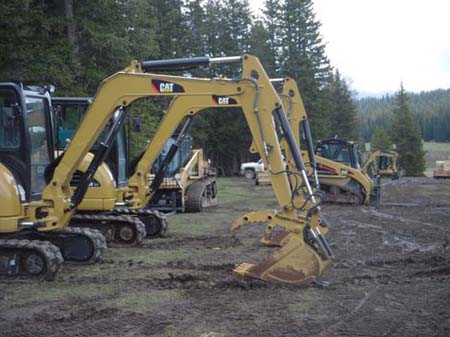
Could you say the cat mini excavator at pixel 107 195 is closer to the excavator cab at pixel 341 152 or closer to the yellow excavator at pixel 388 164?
the excavator cab at pixel 341 152

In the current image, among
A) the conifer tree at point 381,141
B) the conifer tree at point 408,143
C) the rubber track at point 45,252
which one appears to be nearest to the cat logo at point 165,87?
the rubber track at point 45,252

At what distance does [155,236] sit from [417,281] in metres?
6.33

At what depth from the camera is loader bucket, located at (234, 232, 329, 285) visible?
8000 mm

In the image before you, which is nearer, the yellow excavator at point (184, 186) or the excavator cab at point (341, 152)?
the yellow excavator at point (184, 186)

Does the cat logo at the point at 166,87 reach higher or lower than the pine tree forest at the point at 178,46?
lower

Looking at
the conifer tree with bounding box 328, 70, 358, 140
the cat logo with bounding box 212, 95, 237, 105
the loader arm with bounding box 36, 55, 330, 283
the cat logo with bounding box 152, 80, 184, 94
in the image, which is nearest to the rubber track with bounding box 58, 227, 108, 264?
the loader arm with bounding box 36, 55, 330, 283

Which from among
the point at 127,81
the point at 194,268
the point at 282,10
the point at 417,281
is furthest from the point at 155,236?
the point at 282,10

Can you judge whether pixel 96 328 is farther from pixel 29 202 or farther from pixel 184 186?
pixel 184 186

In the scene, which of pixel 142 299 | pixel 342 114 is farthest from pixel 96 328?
pixel 342 114

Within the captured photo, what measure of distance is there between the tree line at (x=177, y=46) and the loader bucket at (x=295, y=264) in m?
14.5

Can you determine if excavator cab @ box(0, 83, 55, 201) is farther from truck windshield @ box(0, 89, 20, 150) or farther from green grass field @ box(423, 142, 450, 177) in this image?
green grass field @ box(423, 142, 450, 177)

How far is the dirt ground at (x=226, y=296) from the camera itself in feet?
20.8

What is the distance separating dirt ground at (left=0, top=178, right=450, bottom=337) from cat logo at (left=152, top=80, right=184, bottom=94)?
2775mm

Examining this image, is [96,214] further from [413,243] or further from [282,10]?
[282,10]
